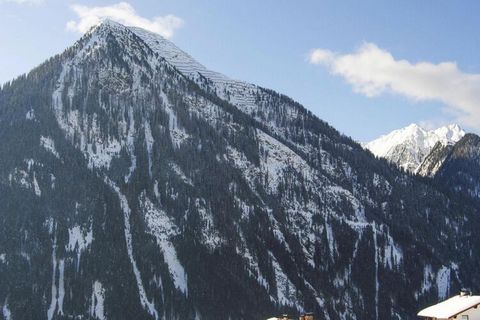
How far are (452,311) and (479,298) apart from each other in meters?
4.13

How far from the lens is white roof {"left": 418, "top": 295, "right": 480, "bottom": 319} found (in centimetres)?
9612

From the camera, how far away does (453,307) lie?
322 ft

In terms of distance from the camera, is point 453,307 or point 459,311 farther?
point 453,307

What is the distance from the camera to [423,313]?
99312 millimetres

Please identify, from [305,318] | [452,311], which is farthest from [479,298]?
[305,318]

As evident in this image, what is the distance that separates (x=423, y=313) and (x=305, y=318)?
16253mm

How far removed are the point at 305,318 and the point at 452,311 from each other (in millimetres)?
20124

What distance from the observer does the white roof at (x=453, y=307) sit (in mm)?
96125

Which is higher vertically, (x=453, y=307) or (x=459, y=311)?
(x=453, y=307)

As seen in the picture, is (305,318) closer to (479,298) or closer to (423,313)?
(423,313)

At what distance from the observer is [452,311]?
96688 mm

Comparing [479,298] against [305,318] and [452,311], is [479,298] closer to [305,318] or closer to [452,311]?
[452,311]

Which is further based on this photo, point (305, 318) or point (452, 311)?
point (305, 318)
